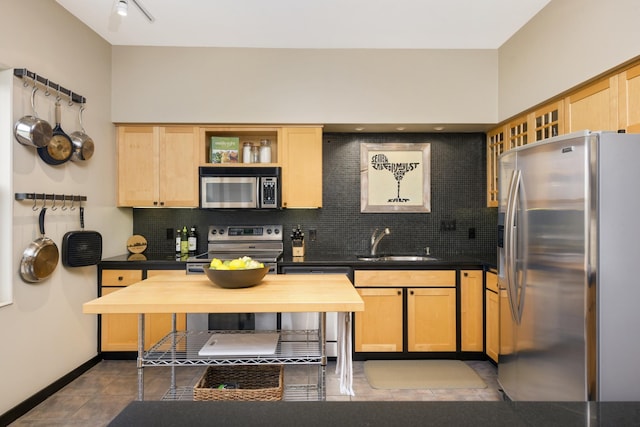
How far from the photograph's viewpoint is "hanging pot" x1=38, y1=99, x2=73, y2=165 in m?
2.62

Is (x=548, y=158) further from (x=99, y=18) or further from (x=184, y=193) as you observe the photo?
(x=99, y=18)

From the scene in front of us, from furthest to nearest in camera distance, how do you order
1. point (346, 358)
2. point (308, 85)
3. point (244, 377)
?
point (308, 85)
point (244, 377)
point (346, 358)

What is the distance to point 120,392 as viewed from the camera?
2.74m

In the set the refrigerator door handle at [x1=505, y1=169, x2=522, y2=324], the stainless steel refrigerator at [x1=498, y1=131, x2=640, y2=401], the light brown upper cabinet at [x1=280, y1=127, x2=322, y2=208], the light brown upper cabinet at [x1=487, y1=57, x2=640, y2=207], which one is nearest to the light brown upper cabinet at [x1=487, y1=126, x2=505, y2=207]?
the light brown upper cabinet at [x1=487, y1=57, x2=640, y2=207]

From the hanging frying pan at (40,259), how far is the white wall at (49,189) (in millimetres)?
40

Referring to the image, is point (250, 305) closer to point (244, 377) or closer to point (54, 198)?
point (244, 377)

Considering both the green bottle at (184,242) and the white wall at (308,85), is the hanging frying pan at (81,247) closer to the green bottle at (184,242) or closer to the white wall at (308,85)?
the green bottle at (184,242)

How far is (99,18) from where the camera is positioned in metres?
2.99

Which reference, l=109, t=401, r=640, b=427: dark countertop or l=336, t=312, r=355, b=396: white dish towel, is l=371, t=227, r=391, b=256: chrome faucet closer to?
l=336, t=312, r=355, b=396: white dish towel

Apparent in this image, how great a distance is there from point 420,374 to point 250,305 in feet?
6.34

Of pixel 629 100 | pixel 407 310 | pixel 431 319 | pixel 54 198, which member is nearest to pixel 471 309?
pixel 431 319

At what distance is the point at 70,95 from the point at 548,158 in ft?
10.7

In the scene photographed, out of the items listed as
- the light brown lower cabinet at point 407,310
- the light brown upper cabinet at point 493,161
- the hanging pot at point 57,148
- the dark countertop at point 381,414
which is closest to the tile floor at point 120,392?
the light brown lower cabinet at point 407,310

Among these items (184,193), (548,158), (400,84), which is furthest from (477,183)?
(184,193)
